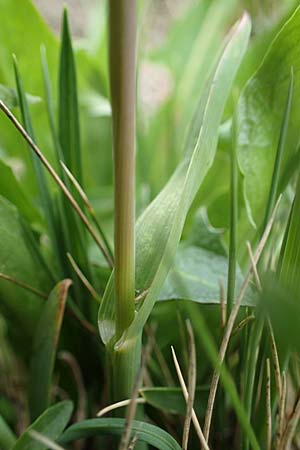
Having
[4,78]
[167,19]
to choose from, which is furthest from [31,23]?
[167,19]

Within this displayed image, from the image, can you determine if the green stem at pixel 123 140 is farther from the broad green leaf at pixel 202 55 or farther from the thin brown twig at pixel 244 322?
the broad green leaf at pixel 202 55

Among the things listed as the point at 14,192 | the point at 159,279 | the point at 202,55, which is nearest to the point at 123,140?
the point at 159,279

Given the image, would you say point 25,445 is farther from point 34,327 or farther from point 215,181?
point 215,181

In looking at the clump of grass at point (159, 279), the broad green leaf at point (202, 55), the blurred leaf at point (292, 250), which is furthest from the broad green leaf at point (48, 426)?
the broad green leaf at point (202, 55)

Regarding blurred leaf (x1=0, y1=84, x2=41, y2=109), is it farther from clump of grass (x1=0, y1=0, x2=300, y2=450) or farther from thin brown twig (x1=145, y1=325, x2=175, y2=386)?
thin brown twig (x1=145, y1=325, x2=175, y2=386)

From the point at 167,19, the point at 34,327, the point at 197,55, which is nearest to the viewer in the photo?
the point at 34,327

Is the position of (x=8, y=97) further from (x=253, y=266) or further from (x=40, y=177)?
→ (x=253, y=266)
